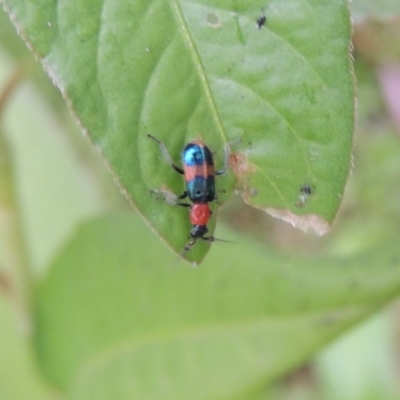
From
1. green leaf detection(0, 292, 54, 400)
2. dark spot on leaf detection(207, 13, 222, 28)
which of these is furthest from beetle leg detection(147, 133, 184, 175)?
green leaf detection(0, 292, 54, 400)

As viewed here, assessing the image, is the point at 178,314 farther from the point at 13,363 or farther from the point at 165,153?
the point at 165,153

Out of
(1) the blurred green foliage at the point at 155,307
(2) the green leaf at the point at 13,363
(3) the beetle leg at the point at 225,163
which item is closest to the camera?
(3) the beetle leg at the point at 225,163

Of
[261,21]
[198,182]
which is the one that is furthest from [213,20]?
[198,182]

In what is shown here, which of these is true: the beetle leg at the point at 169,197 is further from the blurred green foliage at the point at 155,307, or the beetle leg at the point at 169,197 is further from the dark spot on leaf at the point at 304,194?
the blurred green foliage at the point at 155,307

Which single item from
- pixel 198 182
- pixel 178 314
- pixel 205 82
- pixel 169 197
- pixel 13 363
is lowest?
pixel 13 363

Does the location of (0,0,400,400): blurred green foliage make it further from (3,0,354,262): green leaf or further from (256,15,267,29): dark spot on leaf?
(256,15,267,29): dark spot on leaf

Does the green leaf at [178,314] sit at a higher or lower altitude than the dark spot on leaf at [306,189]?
lower

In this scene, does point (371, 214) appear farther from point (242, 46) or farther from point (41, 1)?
point (41, 1)

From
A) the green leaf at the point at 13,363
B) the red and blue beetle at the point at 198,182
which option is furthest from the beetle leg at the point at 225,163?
the green leaf at the point at 13,363
